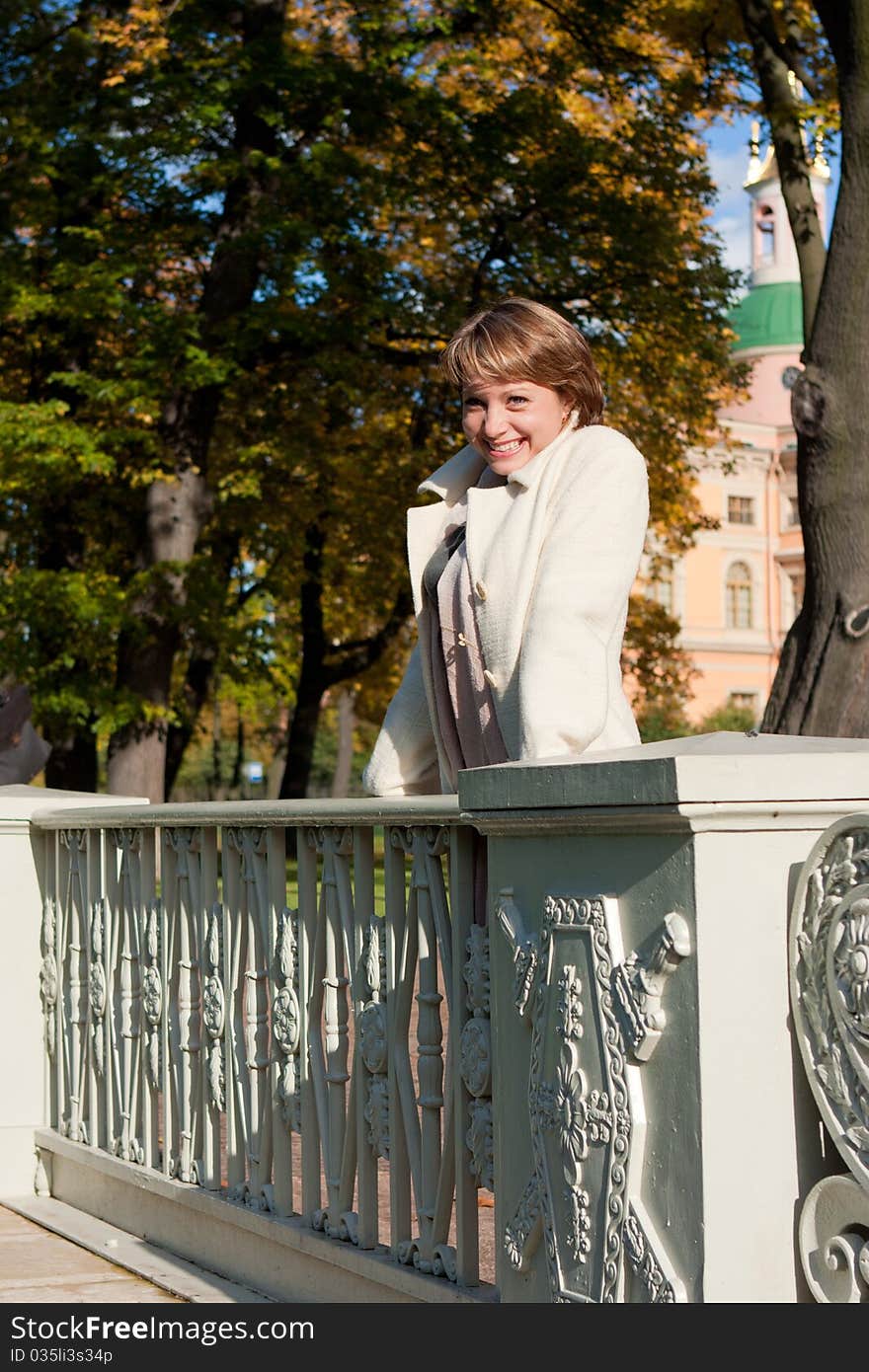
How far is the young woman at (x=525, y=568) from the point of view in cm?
338

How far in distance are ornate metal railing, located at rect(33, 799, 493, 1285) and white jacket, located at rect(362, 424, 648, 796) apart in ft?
0.89

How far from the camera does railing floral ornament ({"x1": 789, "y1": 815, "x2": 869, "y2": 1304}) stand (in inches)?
95.3

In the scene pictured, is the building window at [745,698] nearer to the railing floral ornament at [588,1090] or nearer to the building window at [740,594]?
the building window at [740,594]

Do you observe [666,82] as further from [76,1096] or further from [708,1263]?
[708,1263]

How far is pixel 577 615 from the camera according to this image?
3412 millimetres

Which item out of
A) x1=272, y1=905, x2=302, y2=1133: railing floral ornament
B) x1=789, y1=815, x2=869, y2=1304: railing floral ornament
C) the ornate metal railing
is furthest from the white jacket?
x1=789, y1=815, x2=869, y2=1304: railing floral ornament

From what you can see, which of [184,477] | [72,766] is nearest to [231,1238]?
[184,477]

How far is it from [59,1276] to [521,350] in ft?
8.74

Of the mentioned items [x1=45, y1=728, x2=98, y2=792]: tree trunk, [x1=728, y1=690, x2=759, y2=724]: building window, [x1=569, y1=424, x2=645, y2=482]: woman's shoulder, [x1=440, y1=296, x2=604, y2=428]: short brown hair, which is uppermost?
[x1=728, y1=690, x2=759, y2=724]: building window

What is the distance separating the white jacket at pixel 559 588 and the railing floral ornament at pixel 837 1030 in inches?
Result: 32.9

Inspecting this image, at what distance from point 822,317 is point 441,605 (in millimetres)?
9101

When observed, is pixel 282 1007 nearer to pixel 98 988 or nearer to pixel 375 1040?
pixel 375 1040

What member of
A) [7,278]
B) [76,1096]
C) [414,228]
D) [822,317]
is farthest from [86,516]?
[76,1096]

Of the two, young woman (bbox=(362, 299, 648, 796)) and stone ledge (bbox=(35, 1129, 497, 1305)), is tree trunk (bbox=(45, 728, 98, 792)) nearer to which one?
stone ledge (bbox=(35, 1129, 497, 1305))
